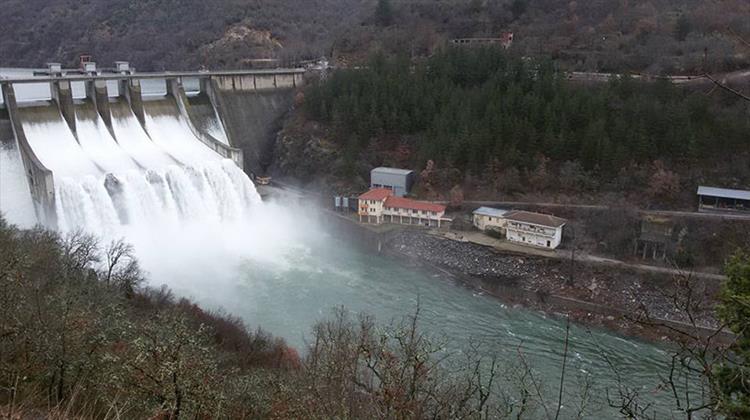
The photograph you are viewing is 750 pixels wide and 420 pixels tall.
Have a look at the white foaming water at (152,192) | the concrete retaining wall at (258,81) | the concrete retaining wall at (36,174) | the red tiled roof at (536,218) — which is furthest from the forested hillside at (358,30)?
the concrete retaining wall at (36,174)

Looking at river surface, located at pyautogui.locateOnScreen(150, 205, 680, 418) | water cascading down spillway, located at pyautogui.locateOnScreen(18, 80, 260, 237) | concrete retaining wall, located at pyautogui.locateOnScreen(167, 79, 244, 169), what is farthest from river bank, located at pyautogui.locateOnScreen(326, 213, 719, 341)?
concrete retaining wall, located at pyautogui.locateOnScreen(167, 79, 244, 169)

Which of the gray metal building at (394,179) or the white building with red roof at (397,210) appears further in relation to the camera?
A: the gray metal building at (394,179)

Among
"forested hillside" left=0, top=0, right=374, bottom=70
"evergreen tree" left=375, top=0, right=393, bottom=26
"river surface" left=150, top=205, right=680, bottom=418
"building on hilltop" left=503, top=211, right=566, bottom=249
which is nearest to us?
"river surface" left=150, top=205, right=680, bottom=418

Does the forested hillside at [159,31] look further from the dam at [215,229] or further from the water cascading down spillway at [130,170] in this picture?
the dam at [215,229]

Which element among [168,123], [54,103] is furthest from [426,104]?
[54,103]

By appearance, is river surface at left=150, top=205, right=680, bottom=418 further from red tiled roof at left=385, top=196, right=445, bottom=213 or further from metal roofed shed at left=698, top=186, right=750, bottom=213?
metal roofed shed at left=698, top=186, right=750, bottom=213

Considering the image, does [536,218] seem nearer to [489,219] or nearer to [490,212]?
[489,219]
